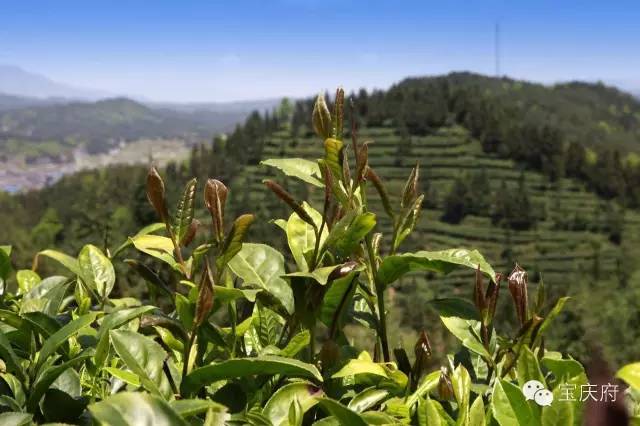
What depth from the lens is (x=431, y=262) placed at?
3.83 feet

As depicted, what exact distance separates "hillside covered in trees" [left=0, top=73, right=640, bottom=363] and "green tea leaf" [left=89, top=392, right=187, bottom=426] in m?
56.8

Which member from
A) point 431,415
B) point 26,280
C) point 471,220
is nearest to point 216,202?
point 431,415

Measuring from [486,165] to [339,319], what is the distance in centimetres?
10443

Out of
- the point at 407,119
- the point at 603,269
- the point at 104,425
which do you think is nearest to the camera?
the point at 104,425

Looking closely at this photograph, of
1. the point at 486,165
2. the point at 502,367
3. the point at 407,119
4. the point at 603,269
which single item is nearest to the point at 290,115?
the point at 407,119

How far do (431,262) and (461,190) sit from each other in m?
91.0

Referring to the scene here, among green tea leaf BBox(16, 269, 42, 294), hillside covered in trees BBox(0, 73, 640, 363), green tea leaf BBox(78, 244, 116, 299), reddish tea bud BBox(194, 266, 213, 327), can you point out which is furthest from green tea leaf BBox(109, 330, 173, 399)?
hillside covered in trees BBox(0, 73, 640, 363)

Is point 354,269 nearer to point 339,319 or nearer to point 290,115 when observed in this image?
point 339,319

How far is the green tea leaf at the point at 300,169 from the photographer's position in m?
1.23

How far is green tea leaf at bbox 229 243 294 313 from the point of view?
120cm

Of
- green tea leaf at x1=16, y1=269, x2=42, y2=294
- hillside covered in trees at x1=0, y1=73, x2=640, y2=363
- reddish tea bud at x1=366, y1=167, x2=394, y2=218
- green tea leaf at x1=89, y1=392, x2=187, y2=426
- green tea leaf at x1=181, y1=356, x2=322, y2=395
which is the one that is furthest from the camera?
hillside covered in trees at x1=0, y1=73, x2=640, y2=363

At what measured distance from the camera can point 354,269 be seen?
3.59 ft

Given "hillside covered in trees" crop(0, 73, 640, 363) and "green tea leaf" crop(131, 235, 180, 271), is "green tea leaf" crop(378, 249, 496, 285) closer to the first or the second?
"green tea leaf" crop(131, 235, 180, 271)

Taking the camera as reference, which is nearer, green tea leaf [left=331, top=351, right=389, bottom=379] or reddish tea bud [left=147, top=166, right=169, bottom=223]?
reddish tea bud [left=147, top=166, right=169, bottom=223]
